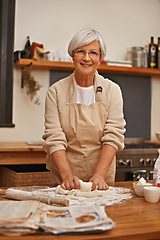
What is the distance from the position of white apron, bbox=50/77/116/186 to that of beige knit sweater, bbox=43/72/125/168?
0.10 ft

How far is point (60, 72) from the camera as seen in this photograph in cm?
376

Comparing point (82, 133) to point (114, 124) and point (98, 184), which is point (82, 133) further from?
point (98, 184)

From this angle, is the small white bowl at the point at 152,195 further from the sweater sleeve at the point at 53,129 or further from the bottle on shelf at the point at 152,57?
the bottle on shelf at the point at 152,57

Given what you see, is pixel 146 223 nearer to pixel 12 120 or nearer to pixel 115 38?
pixel 12 120

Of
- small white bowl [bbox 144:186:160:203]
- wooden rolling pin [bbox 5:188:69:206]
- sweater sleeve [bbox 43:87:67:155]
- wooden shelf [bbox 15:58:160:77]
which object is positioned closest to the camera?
→ wooden rolling pin [bbox 5:188:69:206]

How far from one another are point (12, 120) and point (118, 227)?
8.58ft

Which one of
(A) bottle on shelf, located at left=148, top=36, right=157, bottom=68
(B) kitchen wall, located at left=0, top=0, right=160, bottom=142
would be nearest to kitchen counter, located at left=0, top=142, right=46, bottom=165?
(B) kitchen wall, located at left=0, top=0, right=160, bottom=142

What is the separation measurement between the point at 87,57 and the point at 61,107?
1.14ft

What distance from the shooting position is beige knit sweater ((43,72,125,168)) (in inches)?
77.0

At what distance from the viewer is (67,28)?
3.79 metres

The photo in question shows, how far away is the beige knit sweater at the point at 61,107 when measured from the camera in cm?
196

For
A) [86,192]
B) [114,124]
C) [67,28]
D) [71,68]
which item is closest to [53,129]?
[114,124]

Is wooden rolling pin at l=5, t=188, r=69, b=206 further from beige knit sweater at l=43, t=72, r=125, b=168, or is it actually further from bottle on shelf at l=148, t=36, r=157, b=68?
bottle on shelf at l=148, t=36, r=157, b=68

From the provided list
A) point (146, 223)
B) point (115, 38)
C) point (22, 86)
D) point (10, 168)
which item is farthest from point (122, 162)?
point (146, 223)
